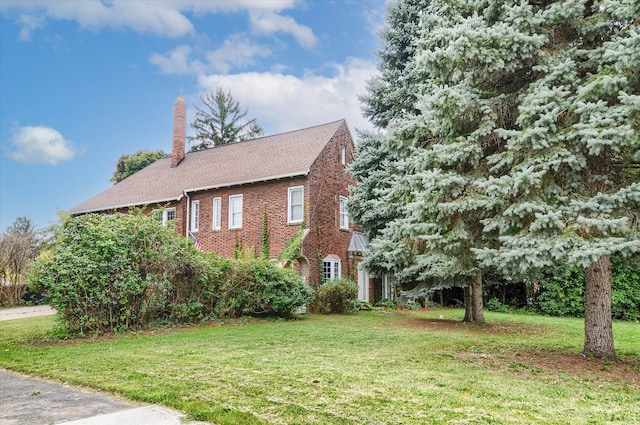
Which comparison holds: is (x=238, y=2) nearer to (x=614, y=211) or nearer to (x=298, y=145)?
(x=298, y=145)

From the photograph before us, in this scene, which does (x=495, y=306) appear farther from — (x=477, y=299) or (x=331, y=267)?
(x=331, y=267)

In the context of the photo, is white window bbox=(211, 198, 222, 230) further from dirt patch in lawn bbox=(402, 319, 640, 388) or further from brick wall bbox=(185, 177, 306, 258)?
dirt patch in lawn bbox=(402, 319, 640, 388)

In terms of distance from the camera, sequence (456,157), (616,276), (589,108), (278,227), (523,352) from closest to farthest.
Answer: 1. (589,108)
2. (456,157)
3. (523,352)
4. (616,276)
5. (278,227)

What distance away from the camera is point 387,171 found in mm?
13234

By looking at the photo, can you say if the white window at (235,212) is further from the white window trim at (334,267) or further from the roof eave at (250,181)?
the white window trim at (334,267)

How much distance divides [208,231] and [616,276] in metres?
17.3

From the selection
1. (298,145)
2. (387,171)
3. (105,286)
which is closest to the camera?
(105,286)

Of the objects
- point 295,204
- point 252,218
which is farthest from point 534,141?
point 252,218

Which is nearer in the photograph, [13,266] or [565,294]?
[565,294]

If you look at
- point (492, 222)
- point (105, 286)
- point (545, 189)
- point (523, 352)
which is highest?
point (545, 189)

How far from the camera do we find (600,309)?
24.0 feet

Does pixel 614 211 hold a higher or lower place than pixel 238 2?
lower

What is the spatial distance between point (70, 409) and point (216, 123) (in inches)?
1620

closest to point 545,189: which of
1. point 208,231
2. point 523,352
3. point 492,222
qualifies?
point 492,222
